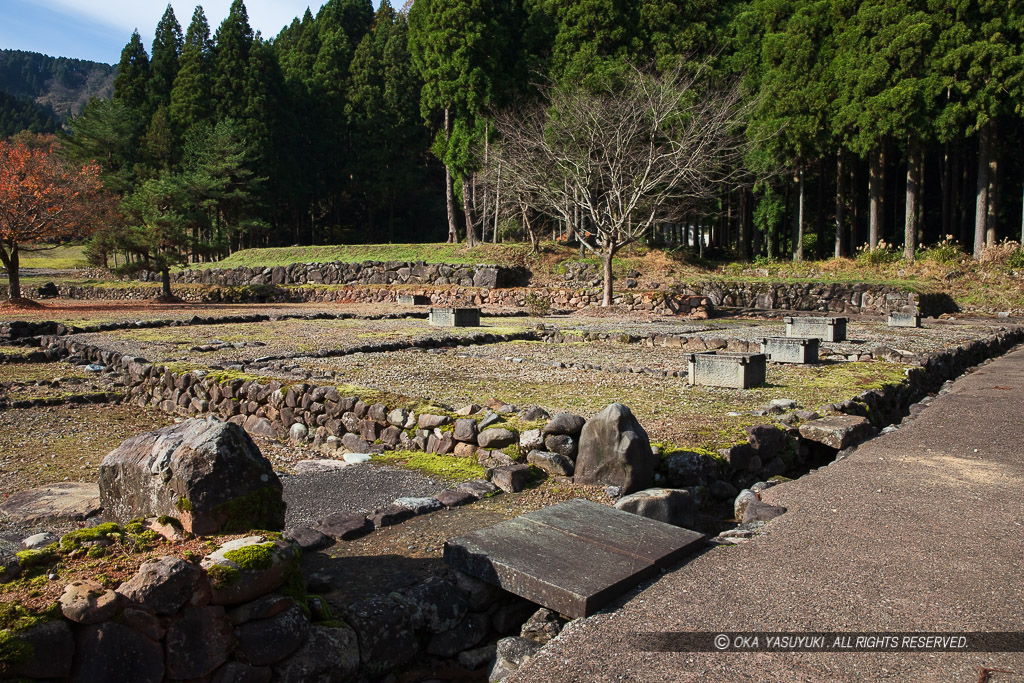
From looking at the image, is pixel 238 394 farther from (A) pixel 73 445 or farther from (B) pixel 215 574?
(B) pixel 215 574


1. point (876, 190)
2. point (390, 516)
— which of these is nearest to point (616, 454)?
point (390, 516)

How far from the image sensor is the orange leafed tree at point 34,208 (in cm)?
2006

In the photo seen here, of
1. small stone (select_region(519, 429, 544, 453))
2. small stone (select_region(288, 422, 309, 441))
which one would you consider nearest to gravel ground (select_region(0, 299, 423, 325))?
small stone (select_region(288, 422, 309, 441))

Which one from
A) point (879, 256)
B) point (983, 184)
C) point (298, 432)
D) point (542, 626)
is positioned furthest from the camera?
point (879, 256)

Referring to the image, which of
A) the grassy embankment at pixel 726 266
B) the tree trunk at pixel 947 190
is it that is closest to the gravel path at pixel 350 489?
the grassy embankment at pixel 726 266

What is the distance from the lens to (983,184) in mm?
22328

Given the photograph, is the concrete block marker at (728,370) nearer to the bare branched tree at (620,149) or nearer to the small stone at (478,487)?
the small stone at (478,487)

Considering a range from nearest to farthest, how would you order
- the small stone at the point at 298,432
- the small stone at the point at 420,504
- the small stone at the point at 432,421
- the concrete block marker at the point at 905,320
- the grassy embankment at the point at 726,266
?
1. the small stone at the point at 420,504
2. the small stone at the point at 432,421
3. the small stone at the point at 298,432
4. the concrete block marker at the point at 905,320
5. the grassy embankment at the point at 726,266

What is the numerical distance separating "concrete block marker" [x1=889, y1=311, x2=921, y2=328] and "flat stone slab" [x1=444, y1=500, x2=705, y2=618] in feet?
49.8

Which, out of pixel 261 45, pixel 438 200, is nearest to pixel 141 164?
pixel 261 45

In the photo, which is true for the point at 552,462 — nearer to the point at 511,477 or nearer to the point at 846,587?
the point at 511,477

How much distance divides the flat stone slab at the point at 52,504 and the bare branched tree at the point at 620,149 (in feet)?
54.8

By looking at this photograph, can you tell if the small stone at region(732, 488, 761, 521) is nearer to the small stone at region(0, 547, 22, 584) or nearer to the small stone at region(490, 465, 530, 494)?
the small stone at region(490, 465, 530, 494)

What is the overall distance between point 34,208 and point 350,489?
20.8 m
